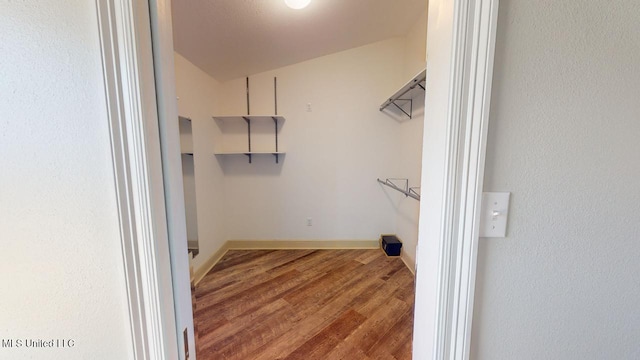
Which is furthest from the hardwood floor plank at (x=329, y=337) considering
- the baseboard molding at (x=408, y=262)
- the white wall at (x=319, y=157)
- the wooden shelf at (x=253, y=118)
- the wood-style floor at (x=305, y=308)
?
the wooden shelf at (x=253, y=118)

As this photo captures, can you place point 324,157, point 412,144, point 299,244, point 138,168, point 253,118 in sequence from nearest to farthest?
point 138,168 < point 412,144 < point 253,118 < point 324,157 < point 299,244

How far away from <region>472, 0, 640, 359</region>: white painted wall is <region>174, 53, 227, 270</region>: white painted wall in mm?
2459

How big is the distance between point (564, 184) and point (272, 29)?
2245mm

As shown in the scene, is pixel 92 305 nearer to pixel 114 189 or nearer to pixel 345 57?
pixel 114 189

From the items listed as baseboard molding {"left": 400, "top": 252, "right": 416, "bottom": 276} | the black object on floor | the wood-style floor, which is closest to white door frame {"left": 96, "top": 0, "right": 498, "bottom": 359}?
the wood-style floor

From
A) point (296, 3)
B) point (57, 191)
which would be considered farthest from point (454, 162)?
point (296, 3)

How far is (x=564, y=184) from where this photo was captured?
1.94 ft

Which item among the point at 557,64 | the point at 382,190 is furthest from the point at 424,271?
the point at 382,190

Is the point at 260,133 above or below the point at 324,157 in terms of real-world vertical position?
above

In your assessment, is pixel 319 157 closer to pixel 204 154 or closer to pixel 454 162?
pixel 204 154

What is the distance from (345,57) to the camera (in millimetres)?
3088

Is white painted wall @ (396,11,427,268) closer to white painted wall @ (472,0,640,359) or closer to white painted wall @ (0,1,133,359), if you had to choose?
white painted wall @ (472,0,640,359)

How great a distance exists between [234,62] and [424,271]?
9.05 feet

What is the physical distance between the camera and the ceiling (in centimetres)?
174
